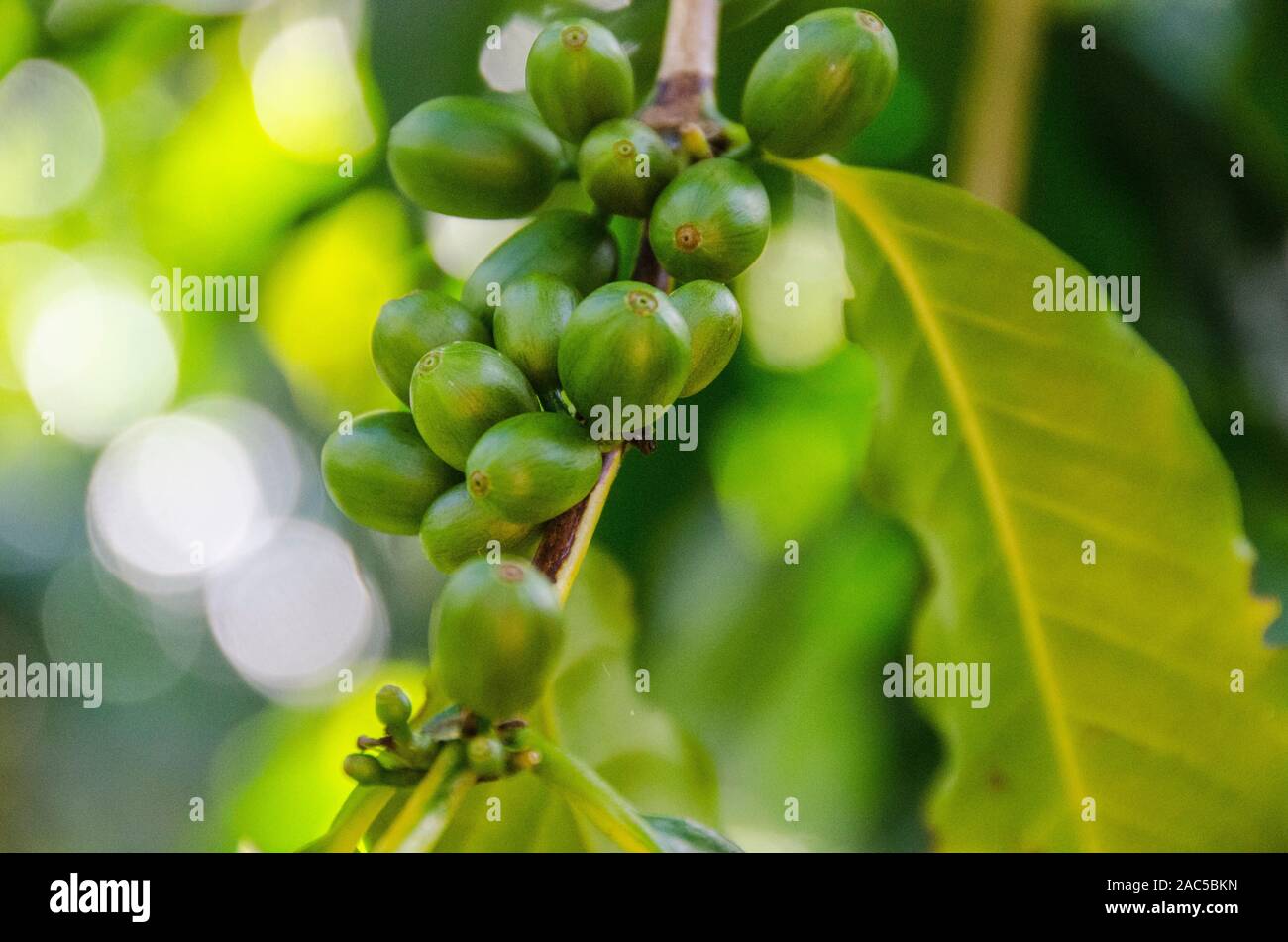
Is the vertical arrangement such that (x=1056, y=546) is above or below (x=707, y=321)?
below

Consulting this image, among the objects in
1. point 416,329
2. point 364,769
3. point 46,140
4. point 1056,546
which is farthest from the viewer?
point 46,140

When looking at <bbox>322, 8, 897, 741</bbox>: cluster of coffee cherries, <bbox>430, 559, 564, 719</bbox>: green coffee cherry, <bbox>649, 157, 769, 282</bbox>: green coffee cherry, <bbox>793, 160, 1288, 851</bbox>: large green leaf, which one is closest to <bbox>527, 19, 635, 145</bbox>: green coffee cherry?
<bbox>322, 8, 897, 741</bbox>: cluster of coffee cherries

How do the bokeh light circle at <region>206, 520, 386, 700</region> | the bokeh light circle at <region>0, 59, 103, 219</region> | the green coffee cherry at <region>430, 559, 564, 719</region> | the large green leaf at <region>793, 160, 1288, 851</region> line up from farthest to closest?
the bokeh light circle at <region>206, 520, 386, 700</region> < the bokeh light circle at <region>0, 59, 103, 219</region> < the large green leaf at <region>793, 160, 1288, 851</region> < the green coffee cherry at <region>430, 559, 564, 719</region>

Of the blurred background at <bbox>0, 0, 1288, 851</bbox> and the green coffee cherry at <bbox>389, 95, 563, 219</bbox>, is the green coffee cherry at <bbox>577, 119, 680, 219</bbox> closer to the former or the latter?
the green coffee cherry at <bbox>389, 95, 563, 219</bbox>

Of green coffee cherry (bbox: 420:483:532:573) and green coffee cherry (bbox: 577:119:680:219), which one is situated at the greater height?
green coffee cherry (bbox: 577:119:680:219)

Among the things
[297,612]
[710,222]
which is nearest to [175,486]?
[297,612]

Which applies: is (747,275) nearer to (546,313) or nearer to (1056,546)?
(1056,546)
